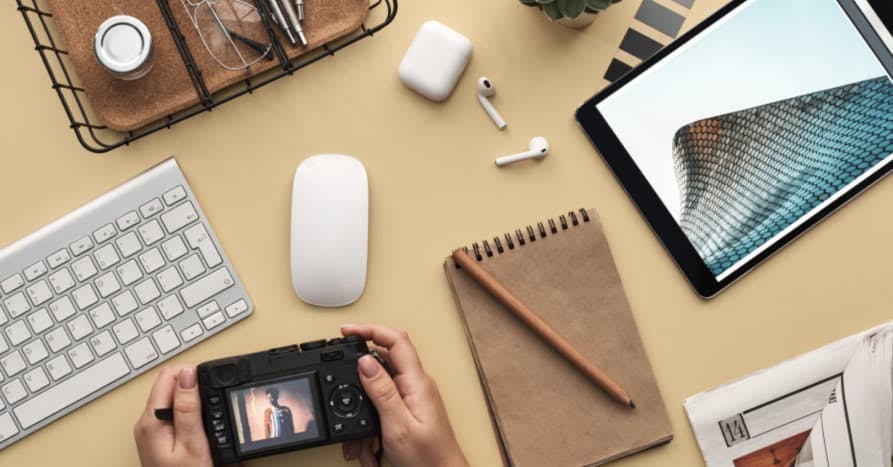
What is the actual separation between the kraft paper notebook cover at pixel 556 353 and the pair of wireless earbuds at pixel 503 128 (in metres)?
0.07

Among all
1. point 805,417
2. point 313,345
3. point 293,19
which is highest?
point 293,19

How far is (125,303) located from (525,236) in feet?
1.26

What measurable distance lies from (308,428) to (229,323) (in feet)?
0.42

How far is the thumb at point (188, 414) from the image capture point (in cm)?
68

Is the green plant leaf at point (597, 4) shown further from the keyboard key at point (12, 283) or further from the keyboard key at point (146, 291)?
the keyboard key at point (12, 283)

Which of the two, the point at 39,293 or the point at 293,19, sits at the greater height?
the point at 293,19

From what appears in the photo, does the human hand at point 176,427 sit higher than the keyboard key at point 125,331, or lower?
lower

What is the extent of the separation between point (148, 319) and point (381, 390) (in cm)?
23

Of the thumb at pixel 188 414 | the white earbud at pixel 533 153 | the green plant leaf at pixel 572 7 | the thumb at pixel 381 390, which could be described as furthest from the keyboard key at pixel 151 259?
the green plant leaf at pixel 572 7

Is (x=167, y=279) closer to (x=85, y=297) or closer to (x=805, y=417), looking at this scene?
(x=85, y=297)

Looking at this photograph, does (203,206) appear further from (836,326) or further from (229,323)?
(836,326)

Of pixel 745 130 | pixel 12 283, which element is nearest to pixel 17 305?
pixel 12 283

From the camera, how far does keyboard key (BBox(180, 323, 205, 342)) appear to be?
713mm

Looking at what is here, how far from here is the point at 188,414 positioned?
676mm
